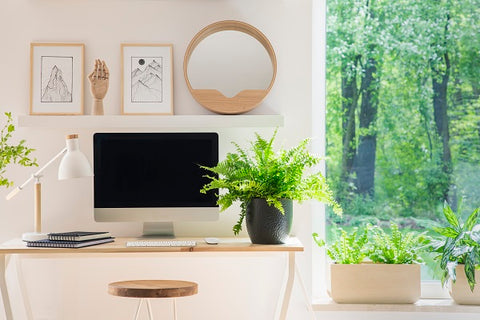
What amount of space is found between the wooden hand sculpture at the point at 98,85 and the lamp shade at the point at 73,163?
0.21m

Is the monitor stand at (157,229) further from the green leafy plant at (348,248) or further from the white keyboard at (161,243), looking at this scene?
the green leafy plant at (348,248)

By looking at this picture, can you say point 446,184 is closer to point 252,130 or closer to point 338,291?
point 338,291

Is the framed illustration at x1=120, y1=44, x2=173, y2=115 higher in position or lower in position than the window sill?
higher

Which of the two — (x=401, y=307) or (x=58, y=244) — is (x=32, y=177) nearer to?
(x=58, y=244)

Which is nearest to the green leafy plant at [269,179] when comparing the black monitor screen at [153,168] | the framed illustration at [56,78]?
the black monitor screen at [153,168]

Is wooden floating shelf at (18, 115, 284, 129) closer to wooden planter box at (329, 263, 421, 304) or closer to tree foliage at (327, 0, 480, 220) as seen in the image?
tree foliage at (327, 0, 480, 220)

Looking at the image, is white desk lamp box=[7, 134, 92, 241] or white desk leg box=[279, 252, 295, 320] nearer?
white desk leg box=[279, 252, 295, 320]

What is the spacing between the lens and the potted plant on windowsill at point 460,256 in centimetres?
309

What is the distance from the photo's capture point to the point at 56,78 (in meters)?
3.25

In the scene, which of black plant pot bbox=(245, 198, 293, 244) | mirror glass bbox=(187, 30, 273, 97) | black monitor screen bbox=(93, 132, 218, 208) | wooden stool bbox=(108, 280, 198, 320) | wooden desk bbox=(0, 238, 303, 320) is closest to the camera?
wooden stool bbox=(108, 280, 198, 320)

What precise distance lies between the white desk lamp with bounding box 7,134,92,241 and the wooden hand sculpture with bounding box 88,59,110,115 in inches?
8.0

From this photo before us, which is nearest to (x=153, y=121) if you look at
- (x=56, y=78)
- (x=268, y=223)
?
(x=56, y=78)

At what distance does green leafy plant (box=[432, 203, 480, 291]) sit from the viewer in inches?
121

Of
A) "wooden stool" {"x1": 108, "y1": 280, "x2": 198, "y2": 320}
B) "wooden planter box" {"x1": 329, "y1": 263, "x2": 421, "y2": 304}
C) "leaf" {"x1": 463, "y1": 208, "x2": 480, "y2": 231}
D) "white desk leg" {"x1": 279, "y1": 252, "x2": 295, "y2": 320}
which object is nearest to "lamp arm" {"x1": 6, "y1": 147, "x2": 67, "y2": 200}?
"wooden stool" {"x1": 108, "y1": 280, "x2": 198, "y2": 320}
